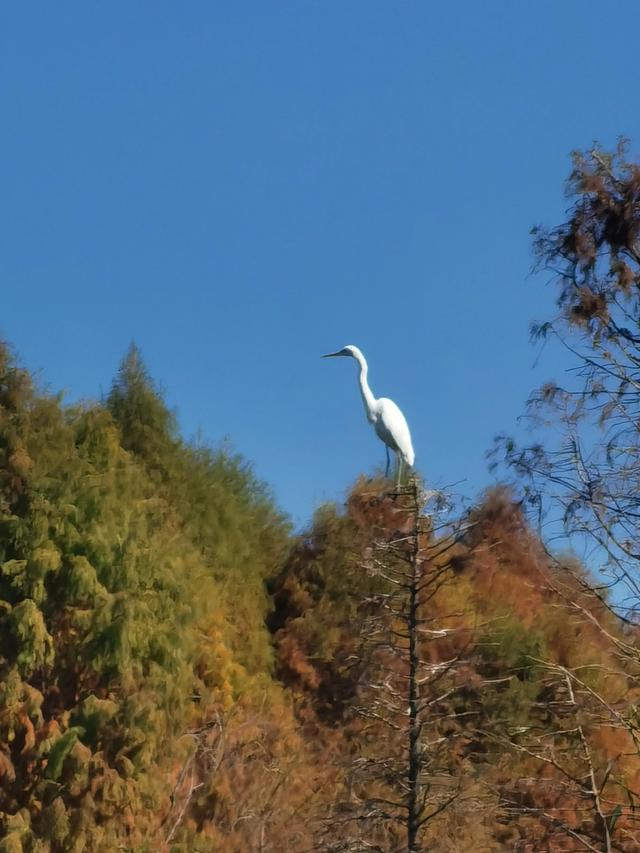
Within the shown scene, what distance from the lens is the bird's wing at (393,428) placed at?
1542 cm

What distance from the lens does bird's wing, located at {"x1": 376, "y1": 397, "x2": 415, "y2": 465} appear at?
15.4 meters

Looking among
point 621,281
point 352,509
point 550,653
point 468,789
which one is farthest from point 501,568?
point 621,281

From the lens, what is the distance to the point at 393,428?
50.7 feet

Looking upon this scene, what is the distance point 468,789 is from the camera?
8977 mm

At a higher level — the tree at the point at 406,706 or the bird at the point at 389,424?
the bird at the point at 389,424

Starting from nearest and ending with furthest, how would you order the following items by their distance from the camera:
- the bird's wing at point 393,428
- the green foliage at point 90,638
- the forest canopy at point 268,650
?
the forest canopy at point 268,650 < the green foliage at point 90,638 < the bird's wing at point 393,428

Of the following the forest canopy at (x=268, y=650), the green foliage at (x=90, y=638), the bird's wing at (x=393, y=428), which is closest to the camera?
the forest canopy at (x=268, y=650)

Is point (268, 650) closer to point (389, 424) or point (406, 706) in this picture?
point (389, 424)

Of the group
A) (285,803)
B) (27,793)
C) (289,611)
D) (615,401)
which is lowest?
(27,793)

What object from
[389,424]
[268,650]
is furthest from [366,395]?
A: [268,650]

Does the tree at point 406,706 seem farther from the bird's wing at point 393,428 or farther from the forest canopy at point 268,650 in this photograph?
the bird's wing at point 393,428

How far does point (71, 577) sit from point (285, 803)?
369 cm

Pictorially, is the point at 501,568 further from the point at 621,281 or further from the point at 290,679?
the point at 621,281

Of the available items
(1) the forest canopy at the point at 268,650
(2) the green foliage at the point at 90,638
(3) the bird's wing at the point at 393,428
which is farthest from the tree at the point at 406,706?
(3) the bird's wing at the point at 393,428
